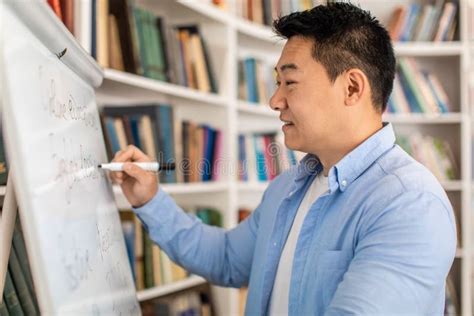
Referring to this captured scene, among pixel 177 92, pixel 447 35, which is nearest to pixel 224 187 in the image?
pixel 177 92

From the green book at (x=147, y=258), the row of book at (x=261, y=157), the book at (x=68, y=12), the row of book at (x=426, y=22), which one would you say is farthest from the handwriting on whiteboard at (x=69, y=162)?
the row of book at (x=426, y=22)

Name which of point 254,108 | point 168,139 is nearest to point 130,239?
point 168,139

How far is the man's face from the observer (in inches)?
50.4

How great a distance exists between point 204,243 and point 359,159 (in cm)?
52

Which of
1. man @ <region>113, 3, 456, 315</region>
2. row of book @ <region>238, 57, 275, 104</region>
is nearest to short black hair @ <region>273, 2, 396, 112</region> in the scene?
man @ <region>113, 3, 456, 315</region>

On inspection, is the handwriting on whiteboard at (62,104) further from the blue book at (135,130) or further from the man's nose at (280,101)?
the blue book at (135,130)

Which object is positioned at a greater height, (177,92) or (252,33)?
(252,33)

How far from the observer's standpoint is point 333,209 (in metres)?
1.22

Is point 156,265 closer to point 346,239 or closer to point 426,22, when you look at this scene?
point 346,239

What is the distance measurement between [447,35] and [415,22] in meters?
0.18

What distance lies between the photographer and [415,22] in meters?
2.97

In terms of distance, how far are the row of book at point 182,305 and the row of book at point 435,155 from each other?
1.32 metres

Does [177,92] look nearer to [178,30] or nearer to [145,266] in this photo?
[178,30]

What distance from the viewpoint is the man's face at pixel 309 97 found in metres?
1.28
